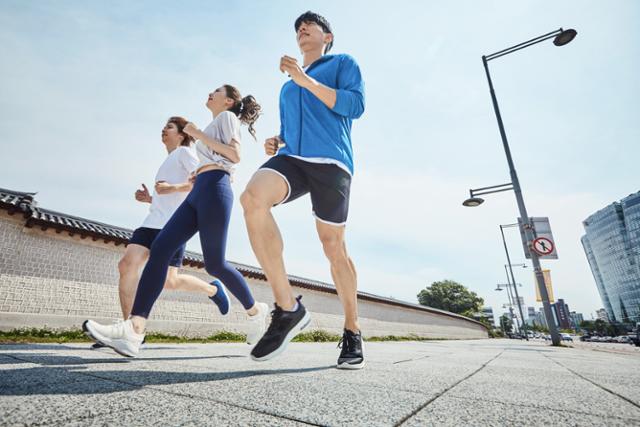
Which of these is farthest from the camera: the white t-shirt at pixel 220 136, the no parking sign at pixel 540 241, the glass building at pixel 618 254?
the glass building at pixel 618 254

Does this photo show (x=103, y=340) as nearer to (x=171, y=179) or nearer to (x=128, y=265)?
(x=128, y=265)

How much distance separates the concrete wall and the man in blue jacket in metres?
7.73

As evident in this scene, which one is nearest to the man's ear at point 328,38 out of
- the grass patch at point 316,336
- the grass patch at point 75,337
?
the grass patch at point 75,337

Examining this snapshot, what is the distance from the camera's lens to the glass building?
64938mm

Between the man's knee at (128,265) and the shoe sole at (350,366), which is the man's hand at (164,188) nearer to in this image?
the man's knee at (128,265)

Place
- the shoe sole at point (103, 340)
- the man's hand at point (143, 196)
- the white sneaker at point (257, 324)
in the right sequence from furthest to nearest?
the man's hand at point (143, 196), the white sneaker at point (257, 324), the shoe sole at point (103, 340)

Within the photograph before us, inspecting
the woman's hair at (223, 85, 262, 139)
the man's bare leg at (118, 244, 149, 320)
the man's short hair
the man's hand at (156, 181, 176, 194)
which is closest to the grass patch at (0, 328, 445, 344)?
the man's bare leg at (118, 244, 149, 320)

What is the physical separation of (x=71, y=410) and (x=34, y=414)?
7 cm

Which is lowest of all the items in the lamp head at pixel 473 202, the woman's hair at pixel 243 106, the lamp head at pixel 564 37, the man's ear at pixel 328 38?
the woman's hair at pixel 243 106

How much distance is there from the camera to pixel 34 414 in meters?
0.64

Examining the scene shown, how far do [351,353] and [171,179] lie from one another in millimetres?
2336

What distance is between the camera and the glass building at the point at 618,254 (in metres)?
64.9

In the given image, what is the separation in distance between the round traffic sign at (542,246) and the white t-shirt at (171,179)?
27.3 ft

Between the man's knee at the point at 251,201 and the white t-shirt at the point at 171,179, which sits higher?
the white t-shirt at the point at 171,179
